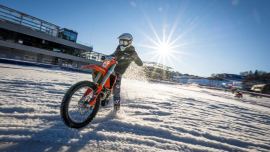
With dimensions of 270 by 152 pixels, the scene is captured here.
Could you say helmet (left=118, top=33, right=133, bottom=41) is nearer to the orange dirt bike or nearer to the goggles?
the goggles

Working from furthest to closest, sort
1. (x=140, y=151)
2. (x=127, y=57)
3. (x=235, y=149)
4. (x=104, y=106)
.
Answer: (x=104, y=106) → (x=127, y=57) → (x=235, y=149) → (x=140, y=151)

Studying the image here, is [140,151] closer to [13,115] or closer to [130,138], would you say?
[130,138]

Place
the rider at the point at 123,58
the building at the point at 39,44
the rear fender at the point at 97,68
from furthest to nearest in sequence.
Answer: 1. the building at the point at 39,44
2. the rider at the point at 123,58
3. the rear fender at the point at 97,68

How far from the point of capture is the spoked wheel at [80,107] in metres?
2.22

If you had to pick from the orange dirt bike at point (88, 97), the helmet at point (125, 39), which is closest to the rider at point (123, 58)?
the helmet at point (125, 39)

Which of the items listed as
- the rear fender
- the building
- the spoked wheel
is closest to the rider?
the rear fender

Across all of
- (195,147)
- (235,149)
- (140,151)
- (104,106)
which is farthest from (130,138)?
(104,106)

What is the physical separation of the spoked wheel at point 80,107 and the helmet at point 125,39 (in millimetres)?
1304

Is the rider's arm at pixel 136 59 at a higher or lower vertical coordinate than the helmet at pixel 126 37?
lower

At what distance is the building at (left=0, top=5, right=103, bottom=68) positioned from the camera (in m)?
27.4

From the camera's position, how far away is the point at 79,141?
6.23ft

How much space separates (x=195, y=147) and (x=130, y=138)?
81cm

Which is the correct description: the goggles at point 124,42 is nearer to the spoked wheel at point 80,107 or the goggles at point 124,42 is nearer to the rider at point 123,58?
the rider at point 123,58

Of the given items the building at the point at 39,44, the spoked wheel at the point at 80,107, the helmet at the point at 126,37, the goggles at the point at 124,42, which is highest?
the building at the point at 39,44
